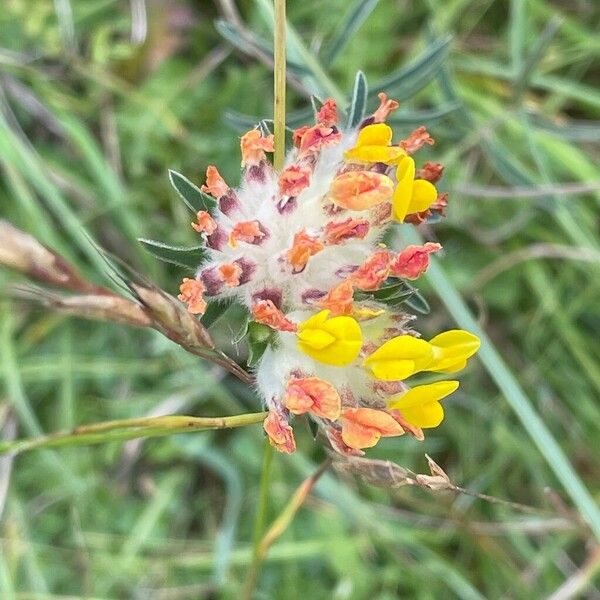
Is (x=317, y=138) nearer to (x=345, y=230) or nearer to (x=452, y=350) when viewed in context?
(x=345, y=230)

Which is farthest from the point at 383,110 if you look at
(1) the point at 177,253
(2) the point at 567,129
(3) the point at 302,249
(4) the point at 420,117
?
(2) the point at 567,129

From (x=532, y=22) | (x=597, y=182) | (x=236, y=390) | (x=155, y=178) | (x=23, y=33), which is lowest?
(x=236, y=390)

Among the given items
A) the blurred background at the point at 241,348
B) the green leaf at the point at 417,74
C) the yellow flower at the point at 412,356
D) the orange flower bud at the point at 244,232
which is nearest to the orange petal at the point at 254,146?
the orange flower bud at the point at 244,232

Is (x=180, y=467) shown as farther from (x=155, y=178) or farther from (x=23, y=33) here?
(x=23, y=33)

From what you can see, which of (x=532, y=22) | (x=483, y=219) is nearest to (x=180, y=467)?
(x=483, y=219)

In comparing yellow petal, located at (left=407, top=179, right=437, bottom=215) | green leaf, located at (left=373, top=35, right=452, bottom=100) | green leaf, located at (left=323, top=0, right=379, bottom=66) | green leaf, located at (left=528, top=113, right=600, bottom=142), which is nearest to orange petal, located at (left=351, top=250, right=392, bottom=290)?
yellow petal, located at (left=407, top=179, right=437, bottom=215)
